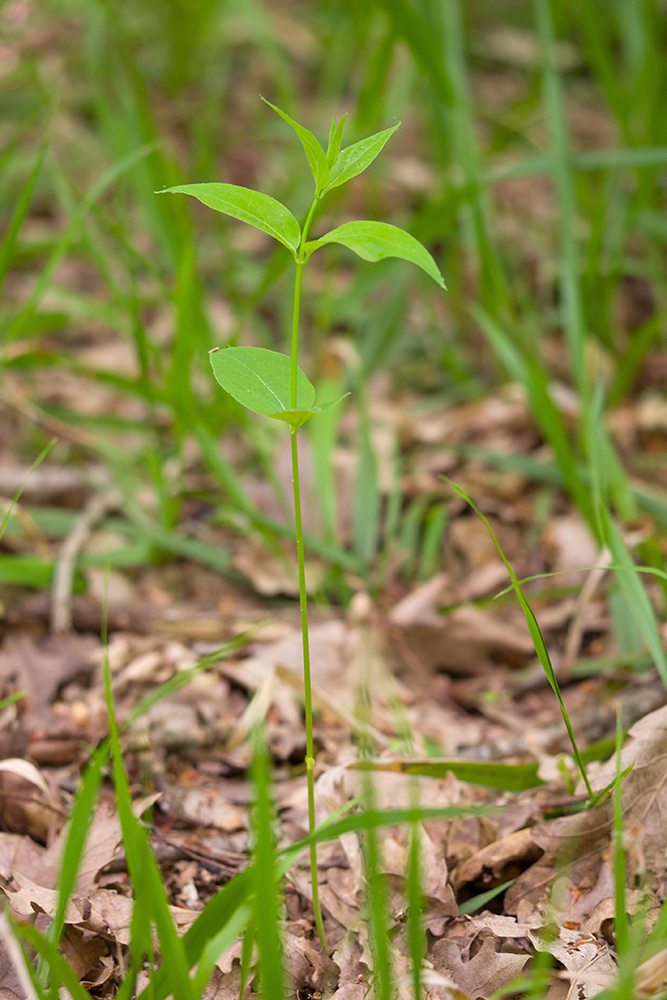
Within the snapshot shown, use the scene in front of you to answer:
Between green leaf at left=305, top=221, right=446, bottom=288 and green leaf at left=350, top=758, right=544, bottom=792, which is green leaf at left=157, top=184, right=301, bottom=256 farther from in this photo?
green leaf at left=350, top=758, right=544, bottom=792

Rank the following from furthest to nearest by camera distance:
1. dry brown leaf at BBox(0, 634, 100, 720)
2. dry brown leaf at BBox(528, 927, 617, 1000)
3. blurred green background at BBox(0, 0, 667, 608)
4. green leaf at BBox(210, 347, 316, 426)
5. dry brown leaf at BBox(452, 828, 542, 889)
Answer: blurred green background at BBox(0, 0, 667, 608) < dry brown leaf at BBox(0, 634, 100, 720) < dry brown leaf at BBox(452, 828, 542, 889) < dry brown leaf at BBox(528, 927, 617, 1000) < green leaf at BBox(210, 347, 316, 426)

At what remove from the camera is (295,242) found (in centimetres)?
83

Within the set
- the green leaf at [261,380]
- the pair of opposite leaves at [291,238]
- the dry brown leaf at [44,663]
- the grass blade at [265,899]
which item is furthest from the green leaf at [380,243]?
the dry brown leaf at [44,663]

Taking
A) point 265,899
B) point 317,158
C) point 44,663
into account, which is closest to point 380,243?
point 317,158

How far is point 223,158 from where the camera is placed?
3213 mm

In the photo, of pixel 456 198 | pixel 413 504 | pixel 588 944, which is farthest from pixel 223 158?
pixel 588 944

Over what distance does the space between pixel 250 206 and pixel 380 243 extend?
0.14m

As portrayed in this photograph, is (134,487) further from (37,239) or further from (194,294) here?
(37,239)

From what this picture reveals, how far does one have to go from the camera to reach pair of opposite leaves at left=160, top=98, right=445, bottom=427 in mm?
754

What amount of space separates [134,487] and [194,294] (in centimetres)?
57

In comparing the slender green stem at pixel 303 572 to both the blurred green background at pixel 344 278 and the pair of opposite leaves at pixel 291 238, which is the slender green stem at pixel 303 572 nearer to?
the pair of opposite leaves at pixel 291 238

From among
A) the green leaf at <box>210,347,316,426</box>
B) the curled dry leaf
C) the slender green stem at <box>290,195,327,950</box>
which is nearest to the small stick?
the curled dry leaf

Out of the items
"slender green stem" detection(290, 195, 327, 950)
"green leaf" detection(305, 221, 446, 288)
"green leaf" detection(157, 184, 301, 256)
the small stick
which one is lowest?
the small stick

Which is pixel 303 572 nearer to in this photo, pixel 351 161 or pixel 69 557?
pixel 351 161
